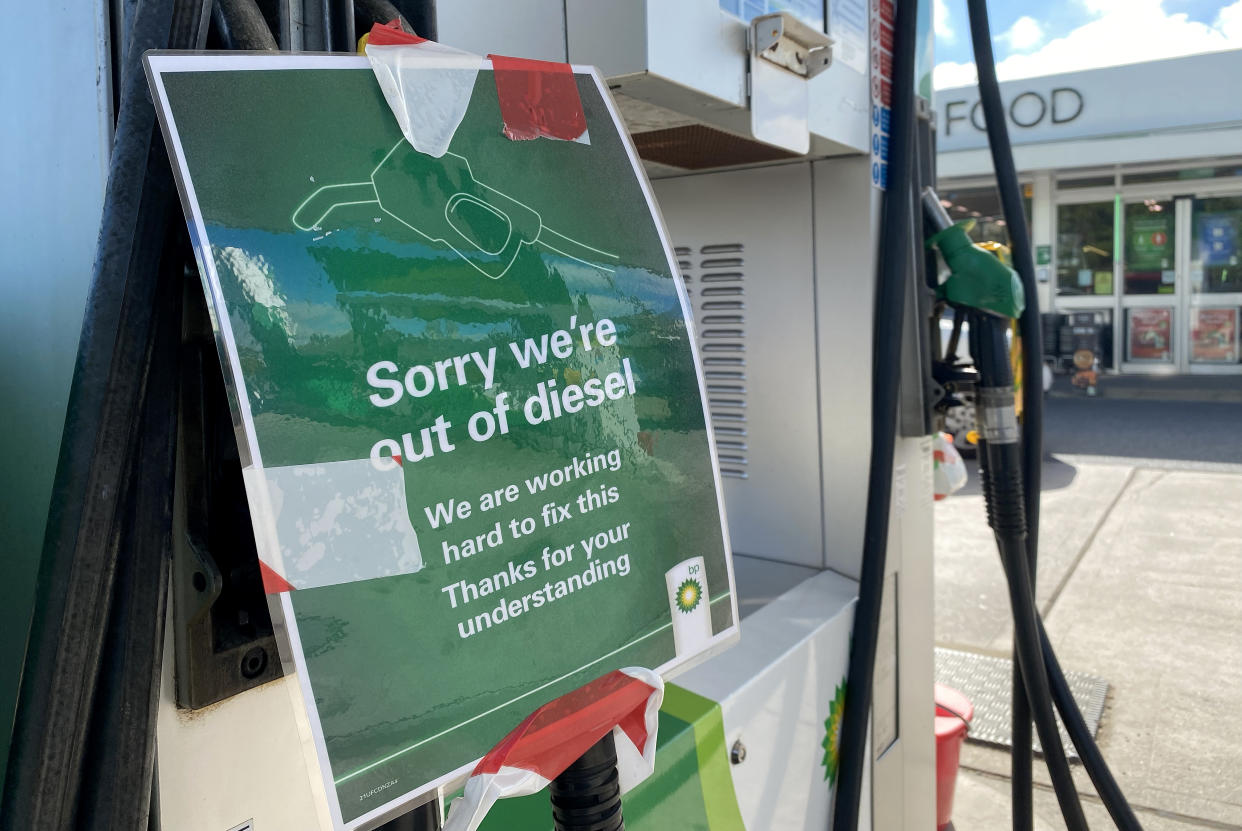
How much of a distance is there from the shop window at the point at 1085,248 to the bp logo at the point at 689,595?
13720 mm

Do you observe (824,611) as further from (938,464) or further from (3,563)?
(3,563)

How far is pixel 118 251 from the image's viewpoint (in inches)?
23.8

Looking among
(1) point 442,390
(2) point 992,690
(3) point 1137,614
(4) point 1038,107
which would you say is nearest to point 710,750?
(1) point 442,390

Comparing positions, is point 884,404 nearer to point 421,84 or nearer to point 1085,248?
point 421,84

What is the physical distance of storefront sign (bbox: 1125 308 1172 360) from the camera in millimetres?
12602

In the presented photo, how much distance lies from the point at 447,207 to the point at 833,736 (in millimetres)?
1285

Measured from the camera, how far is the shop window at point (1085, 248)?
12.9 meters

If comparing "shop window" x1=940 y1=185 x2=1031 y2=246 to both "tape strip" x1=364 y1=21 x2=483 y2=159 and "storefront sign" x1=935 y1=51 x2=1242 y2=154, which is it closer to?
"storefront sign" x1=935 y1=51 x2=1242 y2=154

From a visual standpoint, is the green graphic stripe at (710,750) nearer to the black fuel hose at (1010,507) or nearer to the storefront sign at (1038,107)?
the black fuel hose at (1010,507)

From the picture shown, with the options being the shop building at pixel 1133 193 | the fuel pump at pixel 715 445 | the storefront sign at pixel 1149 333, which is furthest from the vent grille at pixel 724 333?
the storefront sign at pixel 1149 333

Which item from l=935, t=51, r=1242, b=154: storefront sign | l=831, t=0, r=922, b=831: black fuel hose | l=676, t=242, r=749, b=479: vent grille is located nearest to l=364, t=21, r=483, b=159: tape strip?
l=831, t=0, r=922, b=831: black fuel hose

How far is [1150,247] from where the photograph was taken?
1266cm

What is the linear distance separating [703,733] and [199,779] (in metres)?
0.69

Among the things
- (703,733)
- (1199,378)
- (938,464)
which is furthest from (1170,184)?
(703,733)
